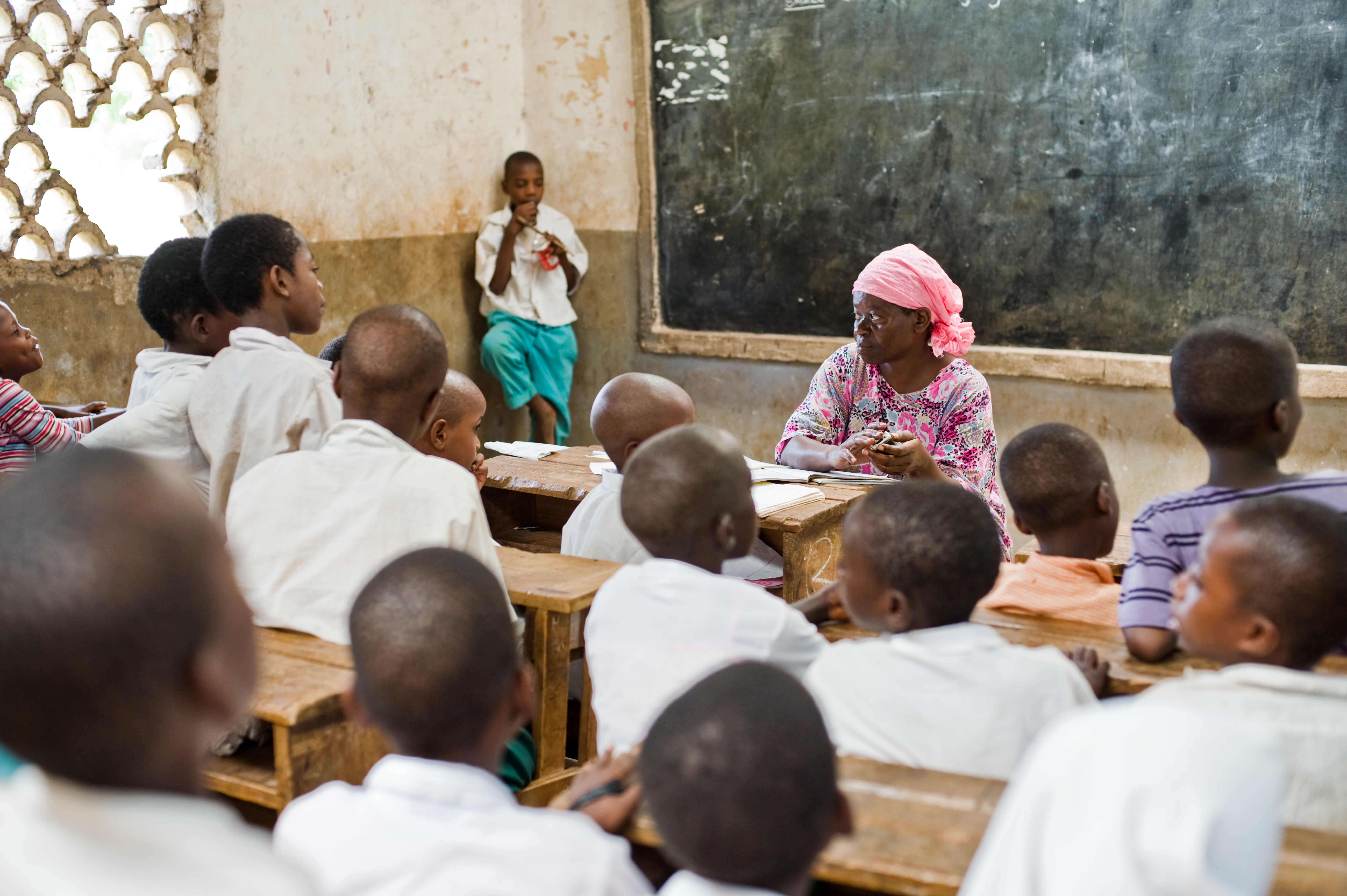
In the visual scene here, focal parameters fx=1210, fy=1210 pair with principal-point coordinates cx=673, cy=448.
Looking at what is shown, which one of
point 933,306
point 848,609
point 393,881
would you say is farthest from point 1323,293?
point 393,881

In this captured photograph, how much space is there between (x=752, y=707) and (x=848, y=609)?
688mm

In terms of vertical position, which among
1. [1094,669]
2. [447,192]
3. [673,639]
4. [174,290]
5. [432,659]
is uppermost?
[447,192]

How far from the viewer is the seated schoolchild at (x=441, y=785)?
122cm

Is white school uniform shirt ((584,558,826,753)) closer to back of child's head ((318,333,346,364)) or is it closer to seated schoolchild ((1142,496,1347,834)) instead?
seated schoolchild ((1142,496,1347,834))

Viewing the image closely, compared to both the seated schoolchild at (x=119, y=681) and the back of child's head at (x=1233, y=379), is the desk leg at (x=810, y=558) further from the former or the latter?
the seated schoolchild at (x=119, y=681)

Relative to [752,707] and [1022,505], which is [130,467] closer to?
[752,707]

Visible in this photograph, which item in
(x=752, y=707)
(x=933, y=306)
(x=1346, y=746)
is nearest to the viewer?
(x=752, y=707)

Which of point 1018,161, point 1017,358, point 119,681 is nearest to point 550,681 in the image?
point 119,681

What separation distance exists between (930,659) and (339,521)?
3.77 feet

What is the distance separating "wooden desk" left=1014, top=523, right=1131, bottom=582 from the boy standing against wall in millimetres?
3383

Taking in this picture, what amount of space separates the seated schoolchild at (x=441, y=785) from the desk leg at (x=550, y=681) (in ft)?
3.43

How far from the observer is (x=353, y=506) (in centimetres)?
224

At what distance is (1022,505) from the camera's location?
239 centimetres

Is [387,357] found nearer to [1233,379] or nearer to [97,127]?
[1233,379]
